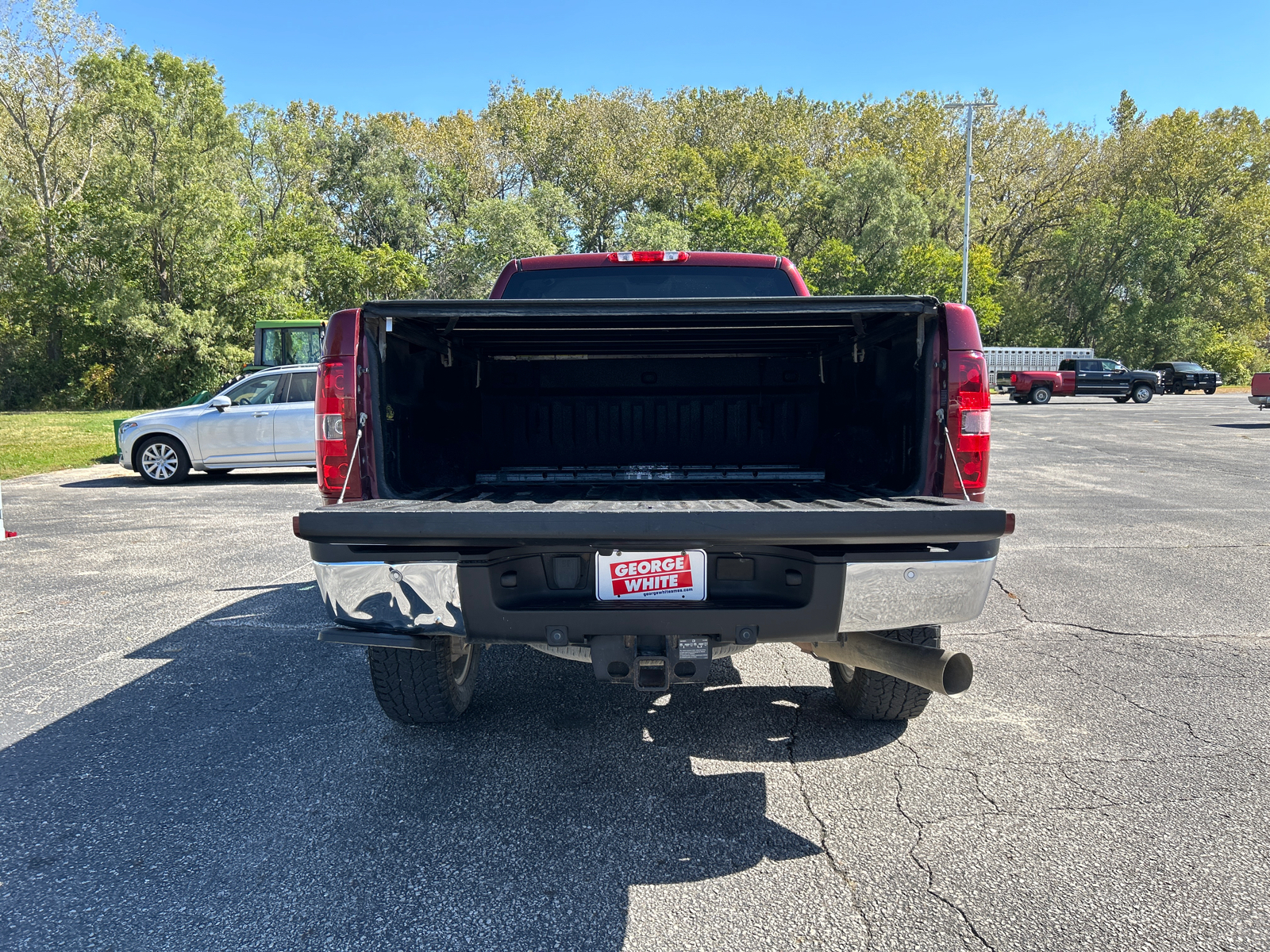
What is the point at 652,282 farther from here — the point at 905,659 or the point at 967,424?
the point at 905,659

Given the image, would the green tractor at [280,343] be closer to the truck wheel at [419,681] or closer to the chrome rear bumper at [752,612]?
the truck wheel at [419,681]

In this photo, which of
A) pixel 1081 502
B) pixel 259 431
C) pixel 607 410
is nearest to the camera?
pixel 607 410

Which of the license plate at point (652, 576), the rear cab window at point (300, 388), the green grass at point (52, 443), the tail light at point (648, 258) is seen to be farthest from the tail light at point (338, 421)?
the green grass at point (52, 443)

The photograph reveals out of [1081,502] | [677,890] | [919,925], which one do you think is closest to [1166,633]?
[919,925]

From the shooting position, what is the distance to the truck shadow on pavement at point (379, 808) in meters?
2.31

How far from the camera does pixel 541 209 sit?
144ft

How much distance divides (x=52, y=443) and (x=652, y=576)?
20.5 m

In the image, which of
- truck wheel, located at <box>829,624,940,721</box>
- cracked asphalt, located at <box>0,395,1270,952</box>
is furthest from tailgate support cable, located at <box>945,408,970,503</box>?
cracked asphalt, located at <box>0,395,1270,952</box>

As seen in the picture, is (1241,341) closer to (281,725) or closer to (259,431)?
(259,431)

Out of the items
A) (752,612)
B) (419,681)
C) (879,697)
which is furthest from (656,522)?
(879,697)

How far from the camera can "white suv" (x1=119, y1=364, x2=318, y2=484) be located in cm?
1244

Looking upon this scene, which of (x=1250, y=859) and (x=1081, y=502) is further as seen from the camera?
(x=1081, y=502)

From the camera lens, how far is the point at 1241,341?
51.0 meters

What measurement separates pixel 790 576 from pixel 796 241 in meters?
52.3
